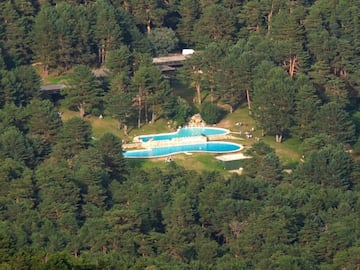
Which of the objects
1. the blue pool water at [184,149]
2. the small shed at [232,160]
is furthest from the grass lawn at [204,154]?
the blue pool water at [184,149]

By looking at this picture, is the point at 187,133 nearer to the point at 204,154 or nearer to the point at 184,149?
the point at 184,149

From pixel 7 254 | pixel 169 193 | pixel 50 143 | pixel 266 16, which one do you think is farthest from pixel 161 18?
pixel 7 254

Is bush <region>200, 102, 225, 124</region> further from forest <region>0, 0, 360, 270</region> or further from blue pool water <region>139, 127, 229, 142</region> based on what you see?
blue pool water <region>139, 127, 229, 142</region>

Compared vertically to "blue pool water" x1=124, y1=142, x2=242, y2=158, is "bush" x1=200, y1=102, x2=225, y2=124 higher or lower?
higher

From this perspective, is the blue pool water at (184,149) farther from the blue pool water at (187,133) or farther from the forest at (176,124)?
the forest at (176,124)

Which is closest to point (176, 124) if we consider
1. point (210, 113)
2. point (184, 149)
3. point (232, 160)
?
point (210, 113)

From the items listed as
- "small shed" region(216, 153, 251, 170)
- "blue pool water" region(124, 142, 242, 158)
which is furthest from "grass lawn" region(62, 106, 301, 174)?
"blue pool water" region(124, 142, 242, 158)

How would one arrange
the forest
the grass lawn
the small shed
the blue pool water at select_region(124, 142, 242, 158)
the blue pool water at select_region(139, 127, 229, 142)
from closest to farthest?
the forest, the small shed, the grass lawn, the blue pool water at select_region(124, 142, 242, 158), the blue pool water at select_region(139, 127, 229, 142)
